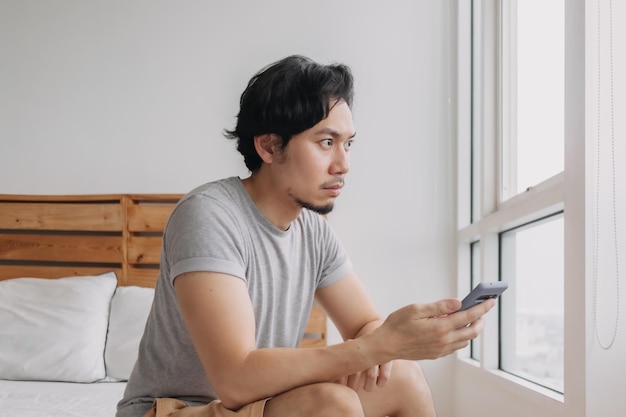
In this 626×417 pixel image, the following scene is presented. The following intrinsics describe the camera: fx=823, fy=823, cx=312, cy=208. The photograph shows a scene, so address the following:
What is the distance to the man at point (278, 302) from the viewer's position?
52.8 inches

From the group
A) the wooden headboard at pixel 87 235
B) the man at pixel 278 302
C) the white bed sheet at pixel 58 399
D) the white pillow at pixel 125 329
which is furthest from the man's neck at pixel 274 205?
the wooden headboard at pixel 87 235

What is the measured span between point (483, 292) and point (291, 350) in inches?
12.9

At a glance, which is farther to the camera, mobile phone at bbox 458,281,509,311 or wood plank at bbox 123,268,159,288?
wood plank at bbox 123,268,159,288

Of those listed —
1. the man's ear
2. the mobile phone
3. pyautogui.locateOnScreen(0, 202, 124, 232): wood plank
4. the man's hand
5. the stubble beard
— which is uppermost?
the man's ear

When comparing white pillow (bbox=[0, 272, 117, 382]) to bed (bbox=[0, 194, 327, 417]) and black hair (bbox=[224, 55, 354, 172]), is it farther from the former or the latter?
black hair (bbox=[224, 55, 354, 172])

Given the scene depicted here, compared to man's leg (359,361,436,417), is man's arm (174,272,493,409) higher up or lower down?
higher up

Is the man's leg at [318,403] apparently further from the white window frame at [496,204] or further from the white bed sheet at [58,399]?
the white bed sheet at [58,399]

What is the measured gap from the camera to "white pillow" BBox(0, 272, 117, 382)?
2953 mm

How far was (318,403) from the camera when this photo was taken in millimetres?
1308

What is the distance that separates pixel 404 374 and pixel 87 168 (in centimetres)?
238

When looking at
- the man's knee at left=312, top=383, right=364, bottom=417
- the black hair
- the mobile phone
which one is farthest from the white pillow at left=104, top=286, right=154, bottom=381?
the mobile phone

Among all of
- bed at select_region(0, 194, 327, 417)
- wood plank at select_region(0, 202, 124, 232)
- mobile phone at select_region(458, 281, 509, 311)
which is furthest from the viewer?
wood plank at select_region(0, 202, 124, 232)

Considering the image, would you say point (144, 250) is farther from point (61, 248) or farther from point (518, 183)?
point (518, 183)

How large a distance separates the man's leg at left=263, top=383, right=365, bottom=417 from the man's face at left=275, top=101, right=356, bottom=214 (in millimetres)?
415
